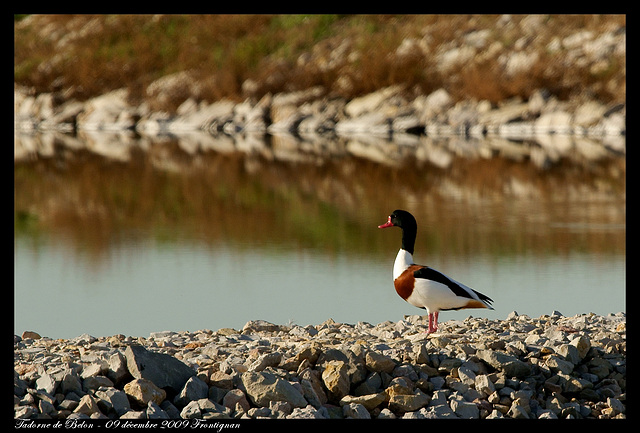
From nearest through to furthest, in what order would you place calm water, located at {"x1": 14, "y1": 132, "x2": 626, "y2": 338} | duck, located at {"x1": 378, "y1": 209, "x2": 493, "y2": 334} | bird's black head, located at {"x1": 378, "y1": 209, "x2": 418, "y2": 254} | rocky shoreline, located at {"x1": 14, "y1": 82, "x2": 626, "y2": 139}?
duck, located at {"x1": 378, "y1": 209, "x2": 493, "y2": 334} < bird's black head, located at {"x1": 378, "y1": 209, "x2": 418, "y2": 254} < calm water, located at {"x1": 14, "y1": 132, "x2": 626, "y2": 338} < rocky shoreline, located at {"x1": 14, "y1": 82, "x2": 626, "y2": 139}

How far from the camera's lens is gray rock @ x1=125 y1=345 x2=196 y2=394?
471cm

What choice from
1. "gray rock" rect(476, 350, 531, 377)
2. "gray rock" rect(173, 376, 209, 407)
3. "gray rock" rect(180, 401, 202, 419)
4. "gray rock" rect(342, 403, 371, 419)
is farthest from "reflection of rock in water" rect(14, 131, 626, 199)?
"gray rock" rect(180, 401, 202, 419)

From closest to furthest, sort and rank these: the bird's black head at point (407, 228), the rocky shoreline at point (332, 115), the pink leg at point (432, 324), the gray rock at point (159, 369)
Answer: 1. the gray rock at point (159, 369)
2. the pink leg at point (432, 324)
3. the bird's black head at point (407, 228)
4. the rocky shoreline at point (332, 115)

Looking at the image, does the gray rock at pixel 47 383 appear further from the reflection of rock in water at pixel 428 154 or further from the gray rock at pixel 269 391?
the reflection of rock in water at pixel 428 154

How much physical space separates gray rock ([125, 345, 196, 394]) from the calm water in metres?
1.80

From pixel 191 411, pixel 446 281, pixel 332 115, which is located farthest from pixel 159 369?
pixel 332 115

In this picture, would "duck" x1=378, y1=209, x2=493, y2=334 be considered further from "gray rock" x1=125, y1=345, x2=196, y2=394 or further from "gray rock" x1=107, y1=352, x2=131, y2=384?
"gray rock" x1=107, y1=352, x2=131, y2=384

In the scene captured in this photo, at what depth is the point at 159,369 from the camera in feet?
15.6

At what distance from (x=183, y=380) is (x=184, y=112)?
29183 millimetres

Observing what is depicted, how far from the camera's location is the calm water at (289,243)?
7.34m

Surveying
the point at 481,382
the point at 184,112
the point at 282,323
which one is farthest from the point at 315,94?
the point at 481,382

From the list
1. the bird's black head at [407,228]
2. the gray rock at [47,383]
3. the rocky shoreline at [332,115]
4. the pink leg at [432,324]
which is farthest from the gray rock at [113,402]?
the rocky shoreline at [332,115]

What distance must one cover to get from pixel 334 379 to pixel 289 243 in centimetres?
572
